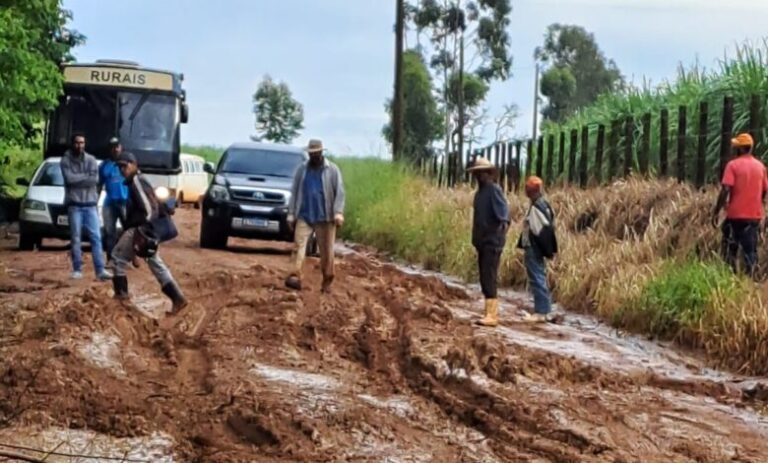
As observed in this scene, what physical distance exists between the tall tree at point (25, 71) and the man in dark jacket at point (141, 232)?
19.8 ft

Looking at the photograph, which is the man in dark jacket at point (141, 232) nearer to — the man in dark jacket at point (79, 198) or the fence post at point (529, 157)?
the man in dark jacket at point (79, 198)

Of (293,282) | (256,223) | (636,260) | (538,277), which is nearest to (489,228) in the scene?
(538,277)

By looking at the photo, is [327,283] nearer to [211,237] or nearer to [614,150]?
[211,237]

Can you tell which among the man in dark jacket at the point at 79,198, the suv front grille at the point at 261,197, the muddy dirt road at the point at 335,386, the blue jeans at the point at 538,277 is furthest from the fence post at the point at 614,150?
the man in dark jacket at the point at 79,198

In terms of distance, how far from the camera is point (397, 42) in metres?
36.9

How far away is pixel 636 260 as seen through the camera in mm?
16859

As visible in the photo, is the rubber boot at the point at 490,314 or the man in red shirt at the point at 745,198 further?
the man in red shirt at the point at 745,198

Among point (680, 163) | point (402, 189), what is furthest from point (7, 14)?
point (402, 189)

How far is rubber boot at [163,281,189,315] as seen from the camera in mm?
12773

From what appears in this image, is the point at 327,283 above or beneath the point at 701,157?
beneath

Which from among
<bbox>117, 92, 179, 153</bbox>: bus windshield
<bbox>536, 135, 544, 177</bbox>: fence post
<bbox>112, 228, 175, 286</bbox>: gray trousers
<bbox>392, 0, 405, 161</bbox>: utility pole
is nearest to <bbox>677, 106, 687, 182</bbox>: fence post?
<bbox>536, 135, 544, 177</bbox>: fence post

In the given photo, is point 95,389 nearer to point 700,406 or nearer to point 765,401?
point 700,406

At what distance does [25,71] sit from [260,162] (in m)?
5.56

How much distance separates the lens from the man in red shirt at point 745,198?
14.4 metres
